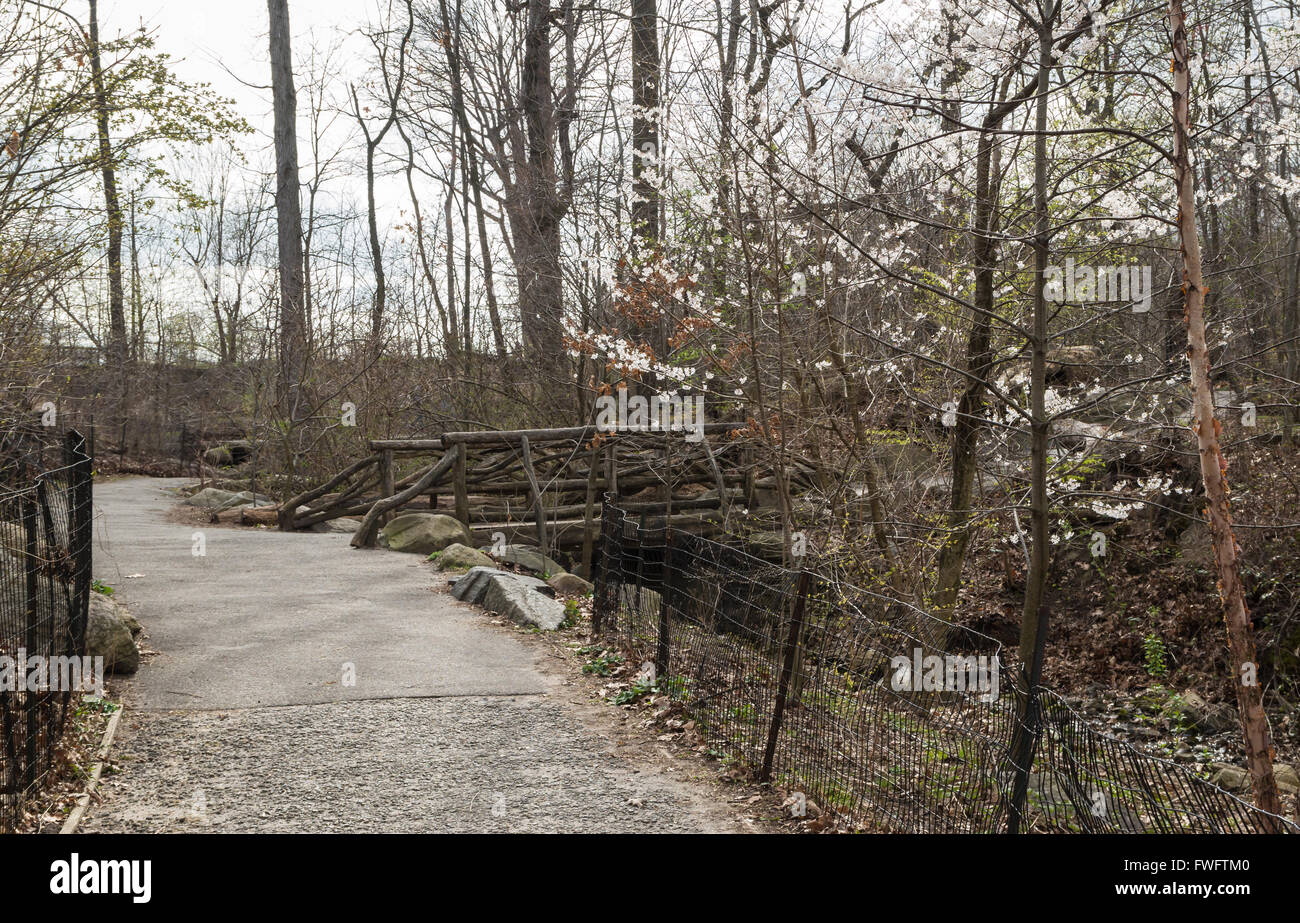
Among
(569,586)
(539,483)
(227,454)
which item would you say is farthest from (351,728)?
A: (227,454)

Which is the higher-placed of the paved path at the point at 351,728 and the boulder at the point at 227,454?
the boulder at the point at 227,454

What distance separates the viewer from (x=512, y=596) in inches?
382

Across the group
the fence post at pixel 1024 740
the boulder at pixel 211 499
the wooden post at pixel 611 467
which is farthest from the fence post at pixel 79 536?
the boulder at pixel 211 499

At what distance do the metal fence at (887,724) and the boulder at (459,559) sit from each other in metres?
4.57

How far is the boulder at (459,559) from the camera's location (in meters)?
12.0

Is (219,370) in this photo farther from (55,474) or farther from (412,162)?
(55,474)

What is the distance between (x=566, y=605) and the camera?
10195mm

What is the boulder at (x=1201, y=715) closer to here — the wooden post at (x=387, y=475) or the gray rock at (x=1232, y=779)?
the gray rock at (x=1232, y=779)

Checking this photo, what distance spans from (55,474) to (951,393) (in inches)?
256

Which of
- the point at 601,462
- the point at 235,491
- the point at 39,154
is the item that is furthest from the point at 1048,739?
the point at 235,491

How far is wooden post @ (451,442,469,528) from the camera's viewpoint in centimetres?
1410

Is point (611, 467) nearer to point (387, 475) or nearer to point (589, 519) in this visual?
point (589, 519)

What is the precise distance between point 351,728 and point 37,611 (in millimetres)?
1849

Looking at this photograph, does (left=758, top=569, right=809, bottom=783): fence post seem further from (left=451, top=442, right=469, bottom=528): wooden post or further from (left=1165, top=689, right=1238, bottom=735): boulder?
(left=451, top=442, right=469, bottom=528): wooden post
